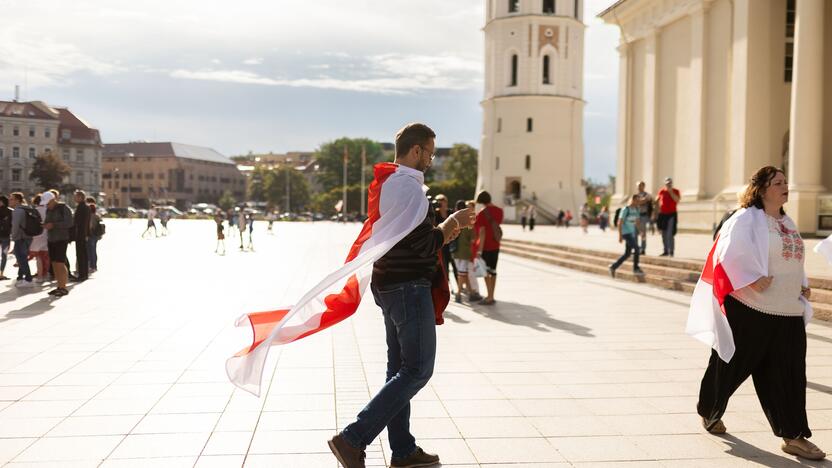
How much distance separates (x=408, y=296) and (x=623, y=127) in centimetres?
3548

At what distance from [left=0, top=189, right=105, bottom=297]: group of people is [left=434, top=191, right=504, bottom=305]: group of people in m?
6.50

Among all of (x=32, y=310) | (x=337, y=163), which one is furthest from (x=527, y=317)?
(x=337, y=163)

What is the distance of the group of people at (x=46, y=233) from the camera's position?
43.9ft

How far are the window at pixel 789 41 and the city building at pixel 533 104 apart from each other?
39.5 meters

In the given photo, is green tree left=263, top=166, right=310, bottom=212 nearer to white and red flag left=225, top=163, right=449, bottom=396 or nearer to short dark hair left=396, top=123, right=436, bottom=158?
white and red flag left=225, top=163, right=449, bottom=396

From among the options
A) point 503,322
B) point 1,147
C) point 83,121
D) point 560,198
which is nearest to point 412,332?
point 503,322

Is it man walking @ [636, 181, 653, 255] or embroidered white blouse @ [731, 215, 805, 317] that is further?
man walking @ [636, 181, 653, 255]

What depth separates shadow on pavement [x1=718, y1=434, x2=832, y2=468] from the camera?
188 inches

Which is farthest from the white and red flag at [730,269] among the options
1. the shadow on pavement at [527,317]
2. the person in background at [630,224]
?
the person in background at [630,224]

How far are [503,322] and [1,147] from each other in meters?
113

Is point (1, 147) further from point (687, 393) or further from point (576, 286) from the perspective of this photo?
point (687, 393)

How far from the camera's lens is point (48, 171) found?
9856 centimetres

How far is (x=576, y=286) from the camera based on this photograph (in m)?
16.5

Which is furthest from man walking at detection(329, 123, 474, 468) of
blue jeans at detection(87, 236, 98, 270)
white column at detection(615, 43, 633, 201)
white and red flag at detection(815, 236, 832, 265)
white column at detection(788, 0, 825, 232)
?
white column at detection(615, 43, 633, 201)
